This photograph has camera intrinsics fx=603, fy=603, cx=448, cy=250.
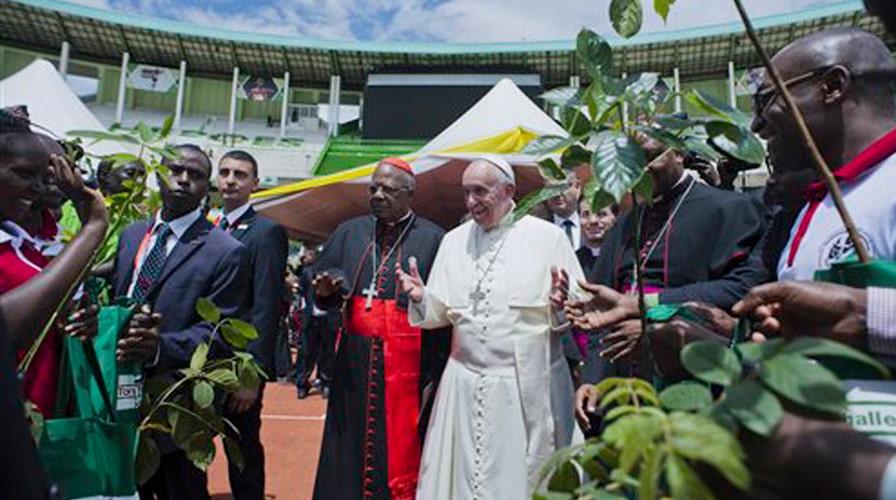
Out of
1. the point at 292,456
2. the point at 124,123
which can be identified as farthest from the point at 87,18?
the point at 292,456

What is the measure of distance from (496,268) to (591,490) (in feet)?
7.83

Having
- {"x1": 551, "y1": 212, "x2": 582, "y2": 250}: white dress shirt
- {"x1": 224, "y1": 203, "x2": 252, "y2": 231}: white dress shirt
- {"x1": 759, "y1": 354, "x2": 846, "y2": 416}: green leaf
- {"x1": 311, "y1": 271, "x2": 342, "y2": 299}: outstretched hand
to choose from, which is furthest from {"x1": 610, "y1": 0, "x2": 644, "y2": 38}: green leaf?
{"x1": 551, "y1": 212, "x2": 582, "y2": 250}: white dress shirt

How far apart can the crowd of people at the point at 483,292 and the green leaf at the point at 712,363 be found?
7 cm

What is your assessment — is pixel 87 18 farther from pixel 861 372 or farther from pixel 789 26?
pixel 861 372

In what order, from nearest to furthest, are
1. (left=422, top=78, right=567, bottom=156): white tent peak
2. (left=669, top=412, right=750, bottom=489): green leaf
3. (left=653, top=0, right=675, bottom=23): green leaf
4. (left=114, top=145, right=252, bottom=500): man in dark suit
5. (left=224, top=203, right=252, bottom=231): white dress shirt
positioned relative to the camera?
(left=669, top=412, right=750, bottom=489): green leaf → (left=653, top=0, right=675, bottom=23): green leaf → (left=114, top=145, right=252, bottom=500): man in dark suit → (left=224, top=203, right=252, bottom=231): white dress shirt → (left=422, top=78, right=567, bottom=156): white tent peak

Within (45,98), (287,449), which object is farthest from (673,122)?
(45,98)

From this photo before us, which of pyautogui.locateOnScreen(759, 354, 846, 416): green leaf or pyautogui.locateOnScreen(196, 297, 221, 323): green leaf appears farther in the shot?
pyautogui.locateOnScreen(196, 297, 221, 323): green leaf

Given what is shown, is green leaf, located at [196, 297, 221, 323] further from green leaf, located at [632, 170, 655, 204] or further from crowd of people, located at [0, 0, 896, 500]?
green leaf, located at [632, 170, 655, 204]

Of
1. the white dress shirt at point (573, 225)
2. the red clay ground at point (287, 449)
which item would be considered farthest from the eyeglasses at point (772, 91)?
the red clay ground at point (287, 449)

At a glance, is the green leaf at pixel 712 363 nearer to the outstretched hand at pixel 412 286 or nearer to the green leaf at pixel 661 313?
the green leaf at pixel 661 313

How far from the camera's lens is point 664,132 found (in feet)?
3.73

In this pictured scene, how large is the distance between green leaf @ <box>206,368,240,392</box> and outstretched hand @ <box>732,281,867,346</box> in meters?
Answer: 1.88

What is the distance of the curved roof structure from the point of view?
30297 mm

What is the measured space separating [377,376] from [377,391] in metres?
0.08
